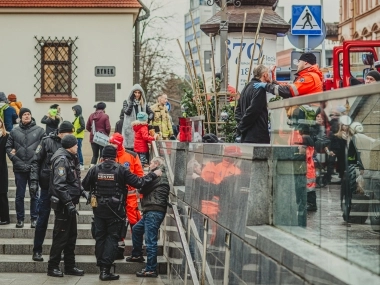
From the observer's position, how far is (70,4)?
28469 mm

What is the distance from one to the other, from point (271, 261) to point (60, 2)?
75.9ft

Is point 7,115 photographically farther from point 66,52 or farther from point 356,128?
point 356,128

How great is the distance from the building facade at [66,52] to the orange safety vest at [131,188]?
13.6m

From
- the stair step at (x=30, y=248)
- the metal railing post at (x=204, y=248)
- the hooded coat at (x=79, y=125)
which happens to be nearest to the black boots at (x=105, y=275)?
the stair step at (x=30, y=248)

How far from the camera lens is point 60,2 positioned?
28.4 meters

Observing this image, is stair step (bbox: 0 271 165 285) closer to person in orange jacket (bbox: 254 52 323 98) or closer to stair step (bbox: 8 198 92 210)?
stair step (bbox: 8 198 92 210)

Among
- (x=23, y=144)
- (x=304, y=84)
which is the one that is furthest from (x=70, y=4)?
(x=304, y=84)

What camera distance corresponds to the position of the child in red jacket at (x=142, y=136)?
1872cm

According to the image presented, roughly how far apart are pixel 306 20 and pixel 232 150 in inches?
368

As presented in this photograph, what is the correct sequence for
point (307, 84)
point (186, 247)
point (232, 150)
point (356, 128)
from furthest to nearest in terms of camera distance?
point (186, 247) < point (307, 84) < point (232, 150) < point (356, 128)

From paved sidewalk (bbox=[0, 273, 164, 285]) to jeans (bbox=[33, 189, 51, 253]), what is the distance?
507mm

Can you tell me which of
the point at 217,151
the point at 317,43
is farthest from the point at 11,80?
the point at 217,151

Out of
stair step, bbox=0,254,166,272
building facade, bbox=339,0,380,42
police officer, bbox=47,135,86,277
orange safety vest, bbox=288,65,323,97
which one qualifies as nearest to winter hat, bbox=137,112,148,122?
stair step, bbox=0,254,166,272

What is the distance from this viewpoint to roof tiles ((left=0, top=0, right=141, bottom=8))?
28.3m
